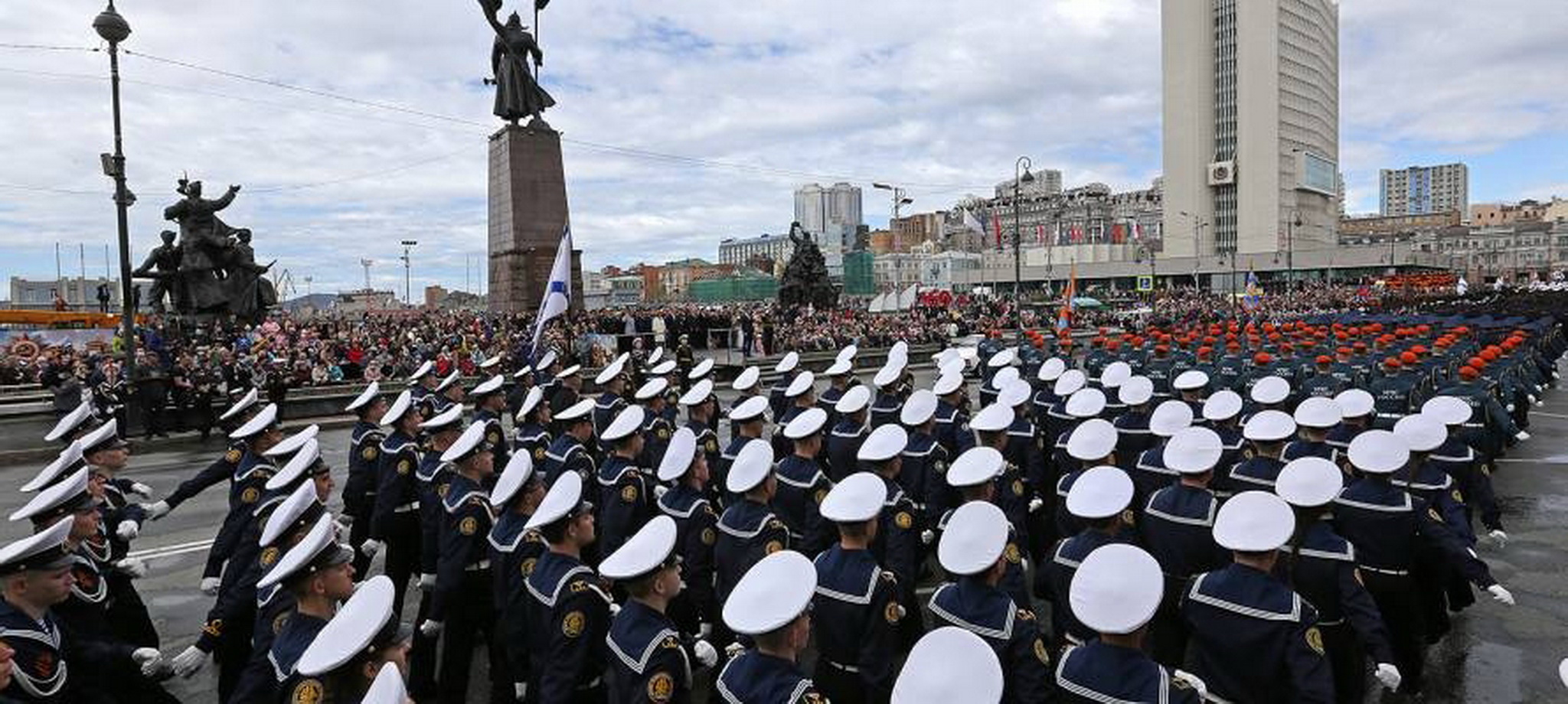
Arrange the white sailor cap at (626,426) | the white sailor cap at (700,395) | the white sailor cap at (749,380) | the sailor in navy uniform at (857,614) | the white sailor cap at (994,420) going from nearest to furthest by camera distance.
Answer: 1. the sailor in navy uniform at (857,614)
2. the white sailor cap at (626,426)
3. the white sailor cap at (994,420)
4. the white sailor cap at (700,395)
5. the white sailor cap at (749,380)

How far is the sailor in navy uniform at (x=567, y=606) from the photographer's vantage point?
3.85 m

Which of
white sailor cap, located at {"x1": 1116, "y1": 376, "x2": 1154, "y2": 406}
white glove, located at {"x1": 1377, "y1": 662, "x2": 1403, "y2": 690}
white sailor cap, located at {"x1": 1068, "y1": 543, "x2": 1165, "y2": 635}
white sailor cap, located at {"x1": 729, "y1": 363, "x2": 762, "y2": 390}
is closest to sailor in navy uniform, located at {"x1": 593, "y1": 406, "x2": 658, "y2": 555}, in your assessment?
white sailor cap, located at {"x1": 729, "y1": 363, "x2": 762, "y2": 390}

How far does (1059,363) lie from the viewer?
11.3 meters

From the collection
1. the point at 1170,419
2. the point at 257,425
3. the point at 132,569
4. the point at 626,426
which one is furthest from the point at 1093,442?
the point at 132,569

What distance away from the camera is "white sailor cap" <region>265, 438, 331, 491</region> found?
5.62 meters

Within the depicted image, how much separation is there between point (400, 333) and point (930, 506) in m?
25.3

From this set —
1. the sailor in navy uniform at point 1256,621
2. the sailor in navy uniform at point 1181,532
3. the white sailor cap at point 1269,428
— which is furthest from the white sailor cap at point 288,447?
the white sailor cap at point 1269,428

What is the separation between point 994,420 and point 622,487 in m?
2.70

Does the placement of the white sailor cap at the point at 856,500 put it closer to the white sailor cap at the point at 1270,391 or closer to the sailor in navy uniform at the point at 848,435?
the sailor in navy uniform at the point at 848,435

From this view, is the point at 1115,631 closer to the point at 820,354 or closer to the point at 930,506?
the point at 930,506

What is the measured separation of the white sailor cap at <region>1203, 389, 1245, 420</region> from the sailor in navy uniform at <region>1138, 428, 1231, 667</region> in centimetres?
242

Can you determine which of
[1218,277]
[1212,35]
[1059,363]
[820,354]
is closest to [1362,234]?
[1212,35]

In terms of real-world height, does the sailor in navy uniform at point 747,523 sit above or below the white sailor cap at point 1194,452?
below

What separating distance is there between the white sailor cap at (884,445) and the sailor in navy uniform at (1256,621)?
197 cm
